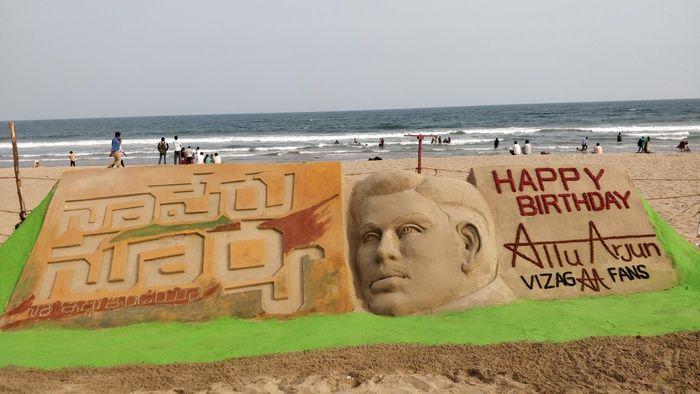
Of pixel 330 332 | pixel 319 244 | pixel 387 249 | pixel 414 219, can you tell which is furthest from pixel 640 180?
pixel 330 332

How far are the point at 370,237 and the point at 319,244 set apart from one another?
0.58 meters

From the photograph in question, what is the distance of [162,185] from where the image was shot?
6969 mm

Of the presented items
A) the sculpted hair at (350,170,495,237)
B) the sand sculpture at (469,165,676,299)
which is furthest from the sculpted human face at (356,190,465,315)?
the sand sculpture at (469,165,676,299)

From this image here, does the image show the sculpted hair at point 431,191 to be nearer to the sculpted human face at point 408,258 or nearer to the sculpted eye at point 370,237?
the sculpted human face at point 408,258

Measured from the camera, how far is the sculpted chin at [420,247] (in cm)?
602

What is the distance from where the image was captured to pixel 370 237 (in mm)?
6332

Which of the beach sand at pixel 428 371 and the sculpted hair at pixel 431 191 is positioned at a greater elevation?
the sculpted hair at pixel 431 191

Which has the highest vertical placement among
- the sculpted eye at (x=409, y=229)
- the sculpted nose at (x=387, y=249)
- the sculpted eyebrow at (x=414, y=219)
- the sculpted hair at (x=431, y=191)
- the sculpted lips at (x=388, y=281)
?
the sculpted hair at (x=431, y=191)

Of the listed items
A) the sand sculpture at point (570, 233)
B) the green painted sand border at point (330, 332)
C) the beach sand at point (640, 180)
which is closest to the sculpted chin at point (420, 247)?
the green painted sand border at point (330, 332)

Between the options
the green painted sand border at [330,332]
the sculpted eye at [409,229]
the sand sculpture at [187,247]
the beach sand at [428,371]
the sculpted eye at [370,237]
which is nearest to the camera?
the beach sand at [428,371]

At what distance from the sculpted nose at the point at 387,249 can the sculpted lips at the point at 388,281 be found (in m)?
0.16

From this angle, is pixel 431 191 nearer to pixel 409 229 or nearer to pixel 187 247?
pixel 409 229

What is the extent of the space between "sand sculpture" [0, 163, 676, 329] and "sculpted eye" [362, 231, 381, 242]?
0.02 m

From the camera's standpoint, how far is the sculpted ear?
621 centimetres
